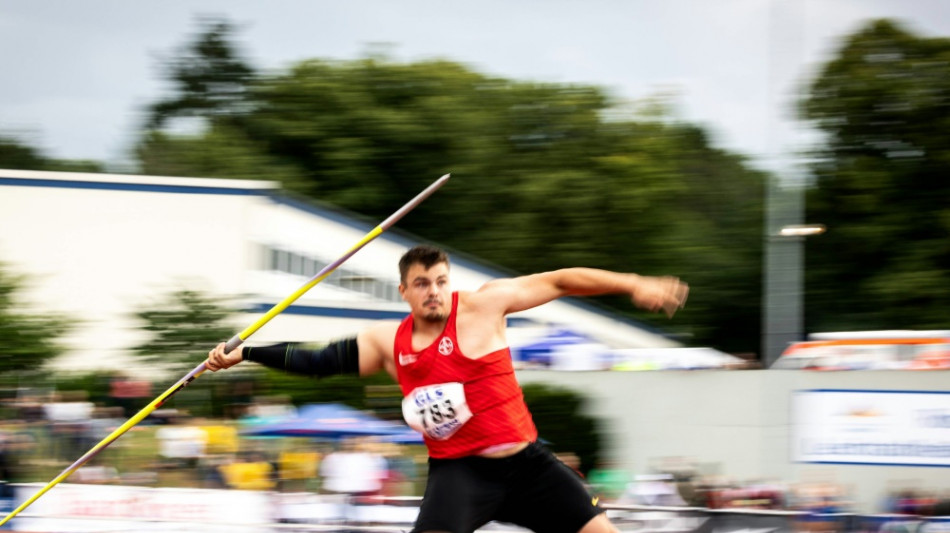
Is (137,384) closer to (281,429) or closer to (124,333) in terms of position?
(281,429)

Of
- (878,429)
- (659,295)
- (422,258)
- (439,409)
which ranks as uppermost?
(422,258)

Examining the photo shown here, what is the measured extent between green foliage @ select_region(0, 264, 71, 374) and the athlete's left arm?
16.3 metres

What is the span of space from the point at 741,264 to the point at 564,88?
7882mm

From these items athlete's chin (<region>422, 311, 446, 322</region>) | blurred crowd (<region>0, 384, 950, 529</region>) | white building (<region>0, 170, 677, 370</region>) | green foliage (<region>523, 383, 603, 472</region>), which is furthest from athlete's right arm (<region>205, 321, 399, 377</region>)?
white building (<region>0, 170, 677, 370</region>)

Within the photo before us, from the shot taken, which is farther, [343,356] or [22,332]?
[22,332]

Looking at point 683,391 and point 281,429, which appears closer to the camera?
point 281,429

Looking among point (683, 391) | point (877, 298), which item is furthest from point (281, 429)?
point (877, 298)

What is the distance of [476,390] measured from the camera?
5176 mm

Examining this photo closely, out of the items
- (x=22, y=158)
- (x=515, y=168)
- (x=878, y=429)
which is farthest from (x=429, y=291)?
(x=22, y=158)

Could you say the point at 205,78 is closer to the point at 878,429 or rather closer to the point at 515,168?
the point at 515,168

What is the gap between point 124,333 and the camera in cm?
2420

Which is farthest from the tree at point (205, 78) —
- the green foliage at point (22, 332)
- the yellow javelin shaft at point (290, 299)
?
the yellow javelin shaft at point (290, 299)

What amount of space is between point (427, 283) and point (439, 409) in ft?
1.79

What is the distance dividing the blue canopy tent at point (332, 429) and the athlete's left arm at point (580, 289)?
23.6 feet
